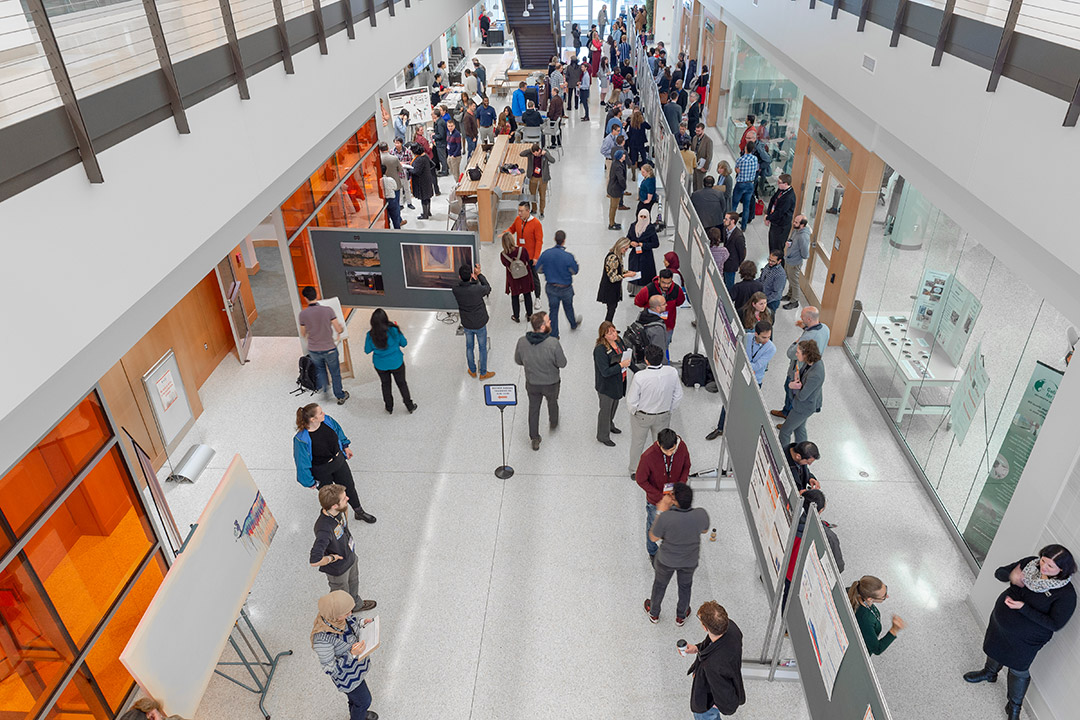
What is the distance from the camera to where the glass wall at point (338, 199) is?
361 inches

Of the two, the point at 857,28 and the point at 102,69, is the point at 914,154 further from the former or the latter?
the point at 102,69

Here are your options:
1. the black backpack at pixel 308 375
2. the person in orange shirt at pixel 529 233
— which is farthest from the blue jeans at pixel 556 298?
the black backpack at pixel 308 375

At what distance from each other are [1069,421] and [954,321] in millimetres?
2172

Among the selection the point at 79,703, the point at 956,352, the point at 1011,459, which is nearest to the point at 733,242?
the point at 956,352

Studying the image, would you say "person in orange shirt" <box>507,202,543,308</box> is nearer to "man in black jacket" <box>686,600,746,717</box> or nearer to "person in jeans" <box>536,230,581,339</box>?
"person in jeans" <box>536,230,581,339</box>

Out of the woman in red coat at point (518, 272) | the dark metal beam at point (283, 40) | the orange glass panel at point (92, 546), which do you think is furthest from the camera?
the woman in red coat at point (518, 272)

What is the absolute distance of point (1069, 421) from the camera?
4.68m

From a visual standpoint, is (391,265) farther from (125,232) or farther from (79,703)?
(125,232)

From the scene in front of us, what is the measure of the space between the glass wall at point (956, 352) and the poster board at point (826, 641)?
2.59 metres

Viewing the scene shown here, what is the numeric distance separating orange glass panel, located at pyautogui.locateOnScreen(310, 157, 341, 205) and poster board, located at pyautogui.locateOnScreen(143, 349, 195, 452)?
3091 millimetres

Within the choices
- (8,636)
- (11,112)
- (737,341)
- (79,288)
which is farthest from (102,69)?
(737,341)

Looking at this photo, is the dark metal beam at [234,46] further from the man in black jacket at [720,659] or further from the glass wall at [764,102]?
the glass wall at [764,102]

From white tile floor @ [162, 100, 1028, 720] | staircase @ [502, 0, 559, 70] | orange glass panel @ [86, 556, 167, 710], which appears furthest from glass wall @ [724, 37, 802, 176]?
orange glass panel @ [86, 556, 167, 710]

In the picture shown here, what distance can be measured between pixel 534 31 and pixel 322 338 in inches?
783
